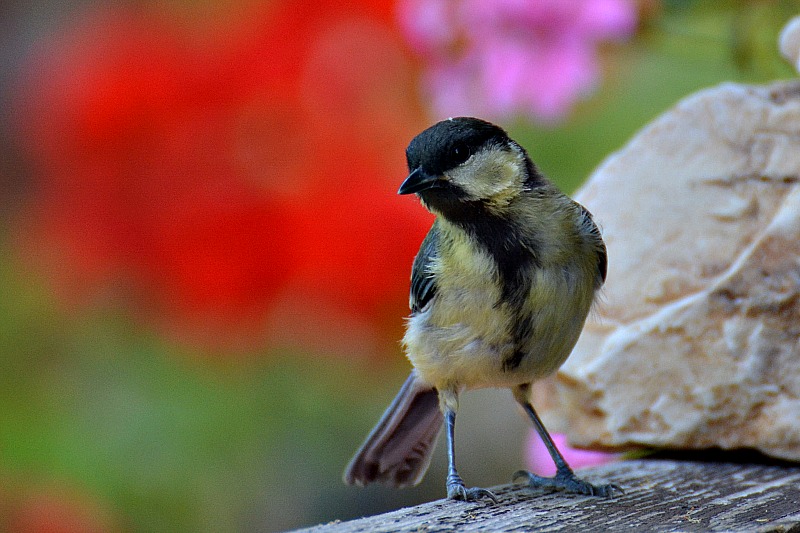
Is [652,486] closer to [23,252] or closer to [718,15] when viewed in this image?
[718,15]

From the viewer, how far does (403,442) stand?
6.21ft

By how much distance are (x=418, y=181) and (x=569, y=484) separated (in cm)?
53

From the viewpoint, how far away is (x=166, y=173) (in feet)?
8.95

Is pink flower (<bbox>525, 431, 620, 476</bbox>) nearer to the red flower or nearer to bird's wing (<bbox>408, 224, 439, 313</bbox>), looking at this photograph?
bird's wing (<bbox>408, 224, 439, 313</bbox>)

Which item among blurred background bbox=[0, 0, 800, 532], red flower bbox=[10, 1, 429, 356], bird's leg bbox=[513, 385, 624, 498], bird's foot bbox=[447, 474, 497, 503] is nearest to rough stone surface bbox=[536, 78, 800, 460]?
bird's leg bbox=[513, 385, 624, 498]

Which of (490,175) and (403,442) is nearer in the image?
(490,175)

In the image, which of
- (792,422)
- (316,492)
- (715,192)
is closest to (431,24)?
(715,192)

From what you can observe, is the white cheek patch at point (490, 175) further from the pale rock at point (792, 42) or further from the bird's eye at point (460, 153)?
the pale rock at point (792, 42)

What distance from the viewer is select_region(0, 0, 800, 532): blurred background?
2.64 meters

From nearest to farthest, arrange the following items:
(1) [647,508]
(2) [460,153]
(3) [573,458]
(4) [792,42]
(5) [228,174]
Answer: (1) [647,508] < (2) [460,153] < (4) [792,42] < (3) [573,458] < (5) [228,174]

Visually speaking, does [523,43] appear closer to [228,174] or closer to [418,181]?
[418,181]

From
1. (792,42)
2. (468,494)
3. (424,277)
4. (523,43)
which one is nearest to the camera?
(468,494)

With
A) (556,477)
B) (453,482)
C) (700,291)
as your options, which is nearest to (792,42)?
(700,291)

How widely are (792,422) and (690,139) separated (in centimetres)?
52
